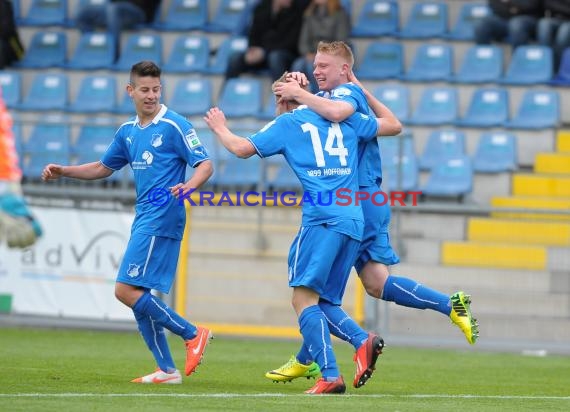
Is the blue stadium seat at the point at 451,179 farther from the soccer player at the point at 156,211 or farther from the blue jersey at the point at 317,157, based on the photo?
the blue jersey at the point at 317,157

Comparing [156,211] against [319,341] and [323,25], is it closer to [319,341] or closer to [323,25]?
[319,341]

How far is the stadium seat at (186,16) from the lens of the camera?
2017 cm

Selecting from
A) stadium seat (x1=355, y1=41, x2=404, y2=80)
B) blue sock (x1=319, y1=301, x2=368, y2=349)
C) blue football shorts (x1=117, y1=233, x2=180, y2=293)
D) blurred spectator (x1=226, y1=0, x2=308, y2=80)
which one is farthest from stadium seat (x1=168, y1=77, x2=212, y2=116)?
blue sock (x1=319, y1=301, x2=368, y2=349)

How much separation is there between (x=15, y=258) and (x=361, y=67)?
5.95 meters

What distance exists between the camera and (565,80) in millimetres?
17828

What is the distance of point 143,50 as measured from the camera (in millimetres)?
19750

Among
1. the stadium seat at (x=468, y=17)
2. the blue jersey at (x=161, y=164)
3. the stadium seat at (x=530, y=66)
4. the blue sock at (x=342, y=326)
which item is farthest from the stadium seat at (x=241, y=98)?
the blue sock at (x=342, y=326)

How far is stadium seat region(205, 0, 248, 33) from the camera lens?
66.1 ft

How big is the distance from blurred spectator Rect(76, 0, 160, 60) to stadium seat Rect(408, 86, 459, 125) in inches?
189

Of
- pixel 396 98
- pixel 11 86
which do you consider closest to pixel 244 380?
pixel 396 98

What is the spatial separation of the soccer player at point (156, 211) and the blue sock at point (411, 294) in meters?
1.34

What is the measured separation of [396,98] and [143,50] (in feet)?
13.5

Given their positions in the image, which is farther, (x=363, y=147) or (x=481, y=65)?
(x=481, y=65)

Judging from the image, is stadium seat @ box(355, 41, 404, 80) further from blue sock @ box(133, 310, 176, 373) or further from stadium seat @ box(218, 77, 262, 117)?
blue sock @ box(133, 310, 176, 373)
